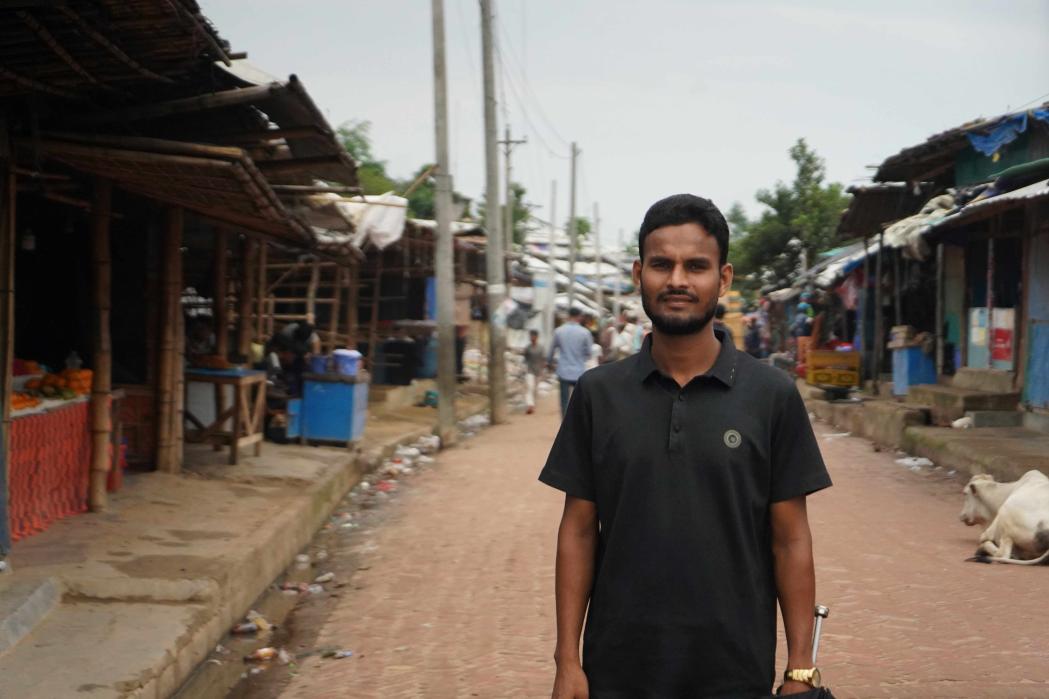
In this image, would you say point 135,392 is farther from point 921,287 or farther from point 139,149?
point 921,287

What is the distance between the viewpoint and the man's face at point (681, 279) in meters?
2.92

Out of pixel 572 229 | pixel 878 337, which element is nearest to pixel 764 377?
pixel 878 337

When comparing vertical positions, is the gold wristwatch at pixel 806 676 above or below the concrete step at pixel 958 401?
above

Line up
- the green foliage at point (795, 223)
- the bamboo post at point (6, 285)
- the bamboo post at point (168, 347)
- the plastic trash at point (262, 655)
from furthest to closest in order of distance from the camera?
the green foliage at point (795, 223) → the bamboo post at point (168, 347) → the bamboo post at point (6, 285) → the plastic trash at point (262, 655)

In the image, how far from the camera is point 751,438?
2844 mm

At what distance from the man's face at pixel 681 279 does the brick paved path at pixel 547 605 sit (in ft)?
11.5

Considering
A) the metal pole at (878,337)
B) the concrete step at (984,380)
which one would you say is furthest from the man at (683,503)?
the metal pole at (878,337)

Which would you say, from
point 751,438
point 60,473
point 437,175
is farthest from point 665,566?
point 437,175

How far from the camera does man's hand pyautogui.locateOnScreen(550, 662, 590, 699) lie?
9.53ft

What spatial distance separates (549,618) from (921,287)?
16760mm

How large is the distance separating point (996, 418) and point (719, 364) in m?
14.4

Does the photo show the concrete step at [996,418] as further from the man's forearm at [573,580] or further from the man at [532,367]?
the man's forearm at [573,580]

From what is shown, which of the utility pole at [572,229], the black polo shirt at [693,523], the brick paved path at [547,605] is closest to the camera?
the black polo shirt at [693,523]

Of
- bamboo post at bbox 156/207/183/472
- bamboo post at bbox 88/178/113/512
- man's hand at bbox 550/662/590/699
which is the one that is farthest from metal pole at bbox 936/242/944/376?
man's hand at bbox 550/662/590/699
